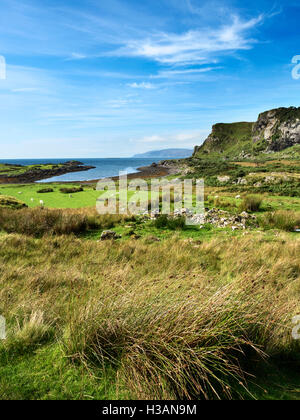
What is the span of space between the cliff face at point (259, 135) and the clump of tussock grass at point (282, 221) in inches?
4828

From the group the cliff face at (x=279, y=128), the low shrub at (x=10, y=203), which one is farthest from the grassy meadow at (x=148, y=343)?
the cliff face at (x=279, y=128)

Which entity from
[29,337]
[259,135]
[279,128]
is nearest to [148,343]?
[29,337]

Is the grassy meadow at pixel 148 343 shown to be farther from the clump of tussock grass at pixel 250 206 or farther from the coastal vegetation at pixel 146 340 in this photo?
the clump of tussock grass at pixel 250 206

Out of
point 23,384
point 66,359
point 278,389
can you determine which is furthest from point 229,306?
point 23,384

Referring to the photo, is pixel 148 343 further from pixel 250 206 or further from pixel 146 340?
pixel 250 206

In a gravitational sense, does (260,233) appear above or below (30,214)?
below

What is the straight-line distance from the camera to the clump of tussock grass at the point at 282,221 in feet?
32.3

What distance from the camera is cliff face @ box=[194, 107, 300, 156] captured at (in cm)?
12299

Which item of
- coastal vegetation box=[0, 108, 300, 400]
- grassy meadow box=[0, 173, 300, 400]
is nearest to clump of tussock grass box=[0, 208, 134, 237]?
coastal vegetation box=[0, 108, 300, 400]

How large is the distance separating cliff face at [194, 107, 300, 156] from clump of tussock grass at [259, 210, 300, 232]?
123m

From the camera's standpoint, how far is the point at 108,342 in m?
A: 2.61

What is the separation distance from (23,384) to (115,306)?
1164mm
